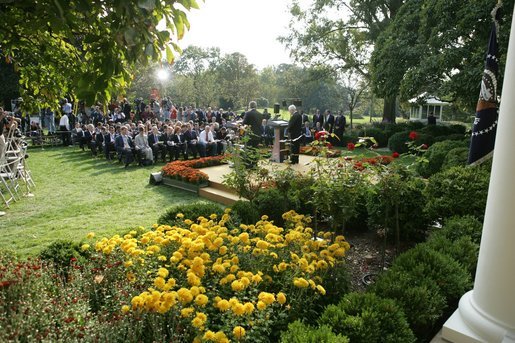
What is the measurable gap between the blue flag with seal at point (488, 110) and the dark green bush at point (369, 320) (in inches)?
83.9

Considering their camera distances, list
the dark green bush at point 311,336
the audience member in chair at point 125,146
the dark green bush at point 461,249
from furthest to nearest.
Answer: the audience member in chair at point 125,146
the dark green bush at point 461,249
the dark green bush at point 311,336

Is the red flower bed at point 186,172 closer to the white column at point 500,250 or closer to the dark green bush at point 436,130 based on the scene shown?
the white column at point 500,250

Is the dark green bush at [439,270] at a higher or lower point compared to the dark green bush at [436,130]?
lower

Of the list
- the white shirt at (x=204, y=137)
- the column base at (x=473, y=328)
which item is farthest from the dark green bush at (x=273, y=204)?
the white shirt at (x=204, y=137)

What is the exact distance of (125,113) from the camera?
23.7 meters

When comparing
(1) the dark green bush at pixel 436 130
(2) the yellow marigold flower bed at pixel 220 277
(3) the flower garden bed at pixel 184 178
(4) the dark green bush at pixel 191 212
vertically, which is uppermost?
(1) the dark green bush at pixel 436 130

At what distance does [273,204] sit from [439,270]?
3.52 meters

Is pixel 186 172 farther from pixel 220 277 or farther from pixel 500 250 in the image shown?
pixel 500 250

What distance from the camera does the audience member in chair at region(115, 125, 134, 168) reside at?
44.7 feet

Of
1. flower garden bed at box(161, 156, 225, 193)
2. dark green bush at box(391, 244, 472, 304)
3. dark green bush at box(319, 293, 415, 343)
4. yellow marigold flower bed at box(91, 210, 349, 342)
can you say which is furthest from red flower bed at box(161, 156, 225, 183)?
dark green bush at box(319, 293, 415, 343)

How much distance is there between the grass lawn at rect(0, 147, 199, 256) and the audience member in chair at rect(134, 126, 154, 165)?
17.9 inches

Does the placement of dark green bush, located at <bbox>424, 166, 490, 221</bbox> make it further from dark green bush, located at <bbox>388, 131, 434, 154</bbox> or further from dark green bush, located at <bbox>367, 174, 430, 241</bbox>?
dark green bush, located at <bbox>388, 131, 434, 154</bbox>

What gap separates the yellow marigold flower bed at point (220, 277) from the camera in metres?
2.90

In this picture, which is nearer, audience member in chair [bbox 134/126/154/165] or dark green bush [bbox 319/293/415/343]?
dark green bush [bbox 319/293/415/343]
